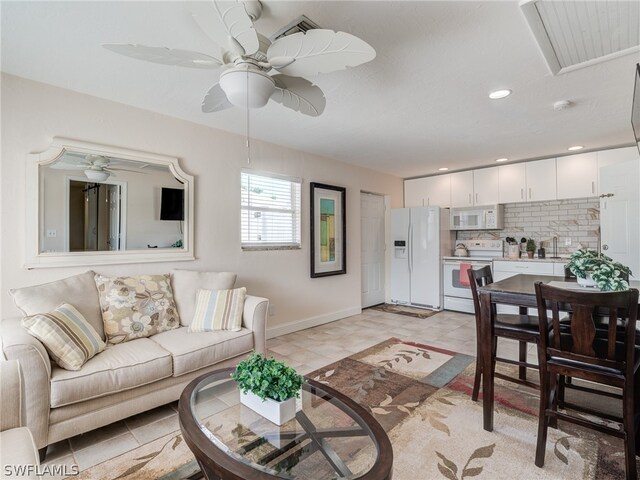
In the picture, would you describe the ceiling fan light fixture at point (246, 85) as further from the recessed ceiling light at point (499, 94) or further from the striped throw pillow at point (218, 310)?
the recessed ceiling light at point (499, 94)

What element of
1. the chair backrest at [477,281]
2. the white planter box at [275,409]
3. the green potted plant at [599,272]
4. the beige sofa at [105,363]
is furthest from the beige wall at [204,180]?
the green potted plant at [599,272]

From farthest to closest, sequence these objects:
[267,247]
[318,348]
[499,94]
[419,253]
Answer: [419,253], [267,247], [318,348], [499,94]

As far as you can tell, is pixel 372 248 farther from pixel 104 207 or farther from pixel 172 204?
pixel 104 207

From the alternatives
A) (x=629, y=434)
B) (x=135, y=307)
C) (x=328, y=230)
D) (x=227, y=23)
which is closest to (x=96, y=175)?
(x=135, y=307)

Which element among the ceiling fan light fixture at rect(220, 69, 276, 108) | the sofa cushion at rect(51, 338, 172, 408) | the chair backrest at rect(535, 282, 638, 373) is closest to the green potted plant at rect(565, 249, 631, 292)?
the chair backrest at rect(535, 282, 638, 373)

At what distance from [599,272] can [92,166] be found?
357 cm

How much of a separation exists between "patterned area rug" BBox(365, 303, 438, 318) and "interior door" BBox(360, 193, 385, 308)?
144mm

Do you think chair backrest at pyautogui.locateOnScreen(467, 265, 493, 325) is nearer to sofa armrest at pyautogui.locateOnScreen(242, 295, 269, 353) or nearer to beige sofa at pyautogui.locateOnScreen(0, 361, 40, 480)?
sofa armrest at pyautogui.locateOnScreen(242, 295, 269, 353)

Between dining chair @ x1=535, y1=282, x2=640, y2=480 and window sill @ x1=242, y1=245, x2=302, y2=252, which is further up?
window sill @ x1=242, y1=245, x2=302, y2=252

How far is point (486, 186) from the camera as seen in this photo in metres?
5.08

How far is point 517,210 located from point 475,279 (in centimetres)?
348

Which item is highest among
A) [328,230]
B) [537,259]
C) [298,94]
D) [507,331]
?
[298,94]

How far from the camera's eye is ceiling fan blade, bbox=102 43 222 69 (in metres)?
1.40

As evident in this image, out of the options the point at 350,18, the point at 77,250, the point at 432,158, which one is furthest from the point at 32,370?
the point at 432,158
